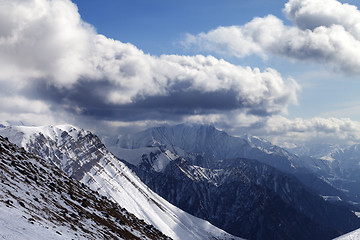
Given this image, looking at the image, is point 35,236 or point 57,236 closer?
point 35,236

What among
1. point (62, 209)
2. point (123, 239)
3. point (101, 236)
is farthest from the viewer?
point (123, 239)

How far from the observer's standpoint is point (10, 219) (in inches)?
1629

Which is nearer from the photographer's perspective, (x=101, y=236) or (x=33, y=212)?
(x=33, y=212)

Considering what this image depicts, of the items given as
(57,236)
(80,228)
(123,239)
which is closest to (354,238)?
(123,239)

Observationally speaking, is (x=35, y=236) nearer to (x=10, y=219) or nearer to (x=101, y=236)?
(x=10, y=219)

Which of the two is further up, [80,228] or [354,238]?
[354,238]

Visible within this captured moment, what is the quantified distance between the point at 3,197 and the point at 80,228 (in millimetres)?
16256

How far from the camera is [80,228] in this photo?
61656 mm

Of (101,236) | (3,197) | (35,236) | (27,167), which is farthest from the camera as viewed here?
(27,167)

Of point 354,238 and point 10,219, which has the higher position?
point 354,238

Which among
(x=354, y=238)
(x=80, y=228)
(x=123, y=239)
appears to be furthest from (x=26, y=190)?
(x=354, y=238)

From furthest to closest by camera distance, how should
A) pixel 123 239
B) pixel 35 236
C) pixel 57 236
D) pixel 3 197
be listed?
pixel 123 239 → pixel 3 197 → pixel 57 236 → pixel 35 236

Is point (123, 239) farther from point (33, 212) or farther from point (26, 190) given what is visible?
point (33, 212)

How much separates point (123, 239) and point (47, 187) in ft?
81.8
